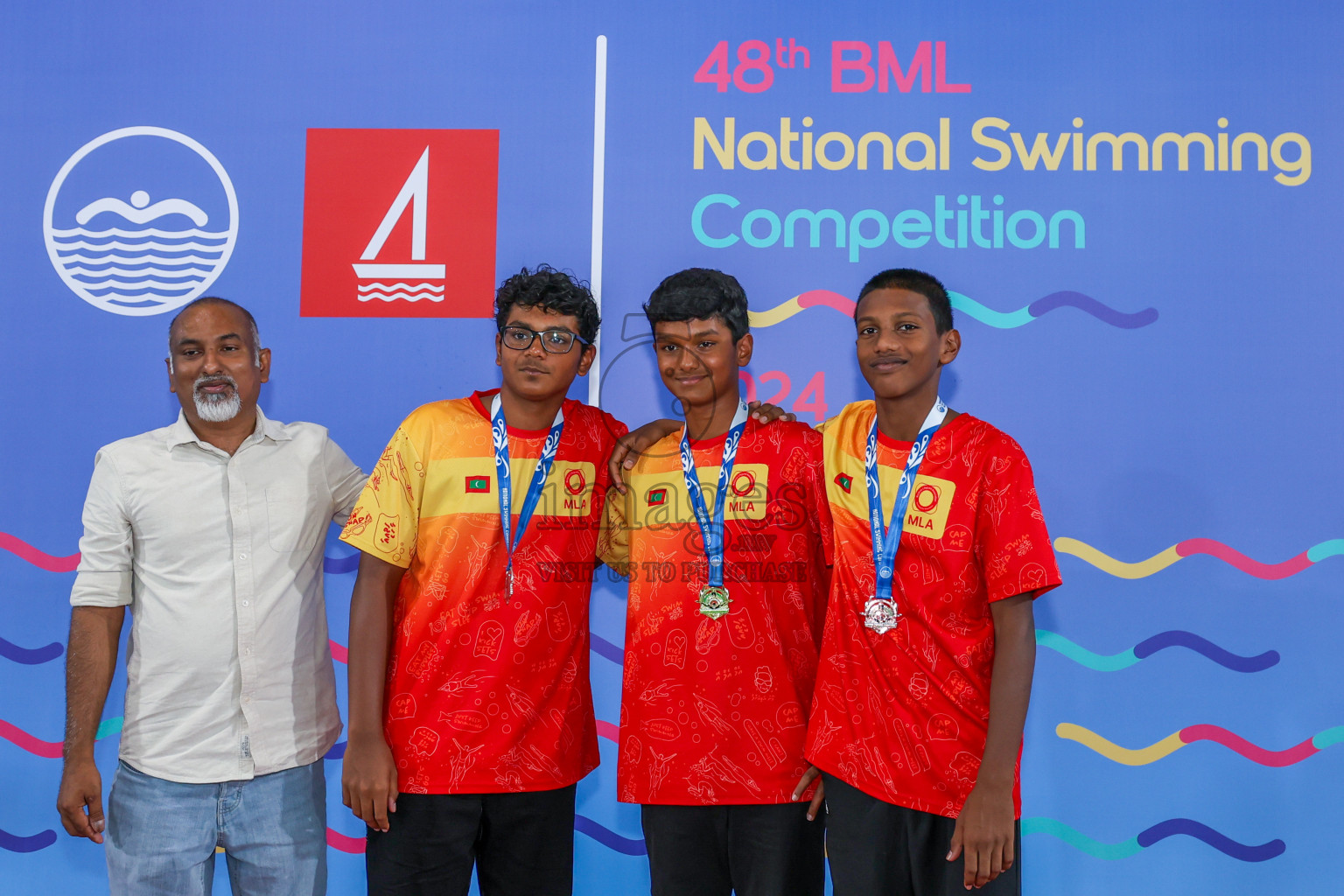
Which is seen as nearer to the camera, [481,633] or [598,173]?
[481,633]

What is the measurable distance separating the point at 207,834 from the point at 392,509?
887mm

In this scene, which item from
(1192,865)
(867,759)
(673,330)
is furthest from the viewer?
(1192,865)

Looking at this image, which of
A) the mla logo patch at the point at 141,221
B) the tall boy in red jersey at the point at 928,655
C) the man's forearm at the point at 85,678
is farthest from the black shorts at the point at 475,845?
the mla logo patch at the point at 141,221

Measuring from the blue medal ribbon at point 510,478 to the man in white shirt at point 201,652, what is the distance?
0.53 m

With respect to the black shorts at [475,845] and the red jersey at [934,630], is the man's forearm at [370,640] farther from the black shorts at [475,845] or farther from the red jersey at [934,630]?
the red jersey at [934,630]

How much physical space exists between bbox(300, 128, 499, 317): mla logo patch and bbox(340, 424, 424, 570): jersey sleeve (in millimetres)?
959

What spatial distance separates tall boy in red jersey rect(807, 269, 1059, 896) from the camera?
1.80 metres

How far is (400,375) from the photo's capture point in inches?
117

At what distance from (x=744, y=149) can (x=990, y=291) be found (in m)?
0.90

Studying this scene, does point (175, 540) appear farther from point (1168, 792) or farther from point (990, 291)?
point (1168, 792)

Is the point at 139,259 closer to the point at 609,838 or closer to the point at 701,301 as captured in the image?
the point at 701,301

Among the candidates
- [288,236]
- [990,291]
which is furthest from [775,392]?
[288,236]

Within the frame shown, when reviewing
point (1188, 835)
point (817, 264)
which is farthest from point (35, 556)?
point (1188, 835)

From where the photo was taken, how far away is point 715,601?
2023mm
